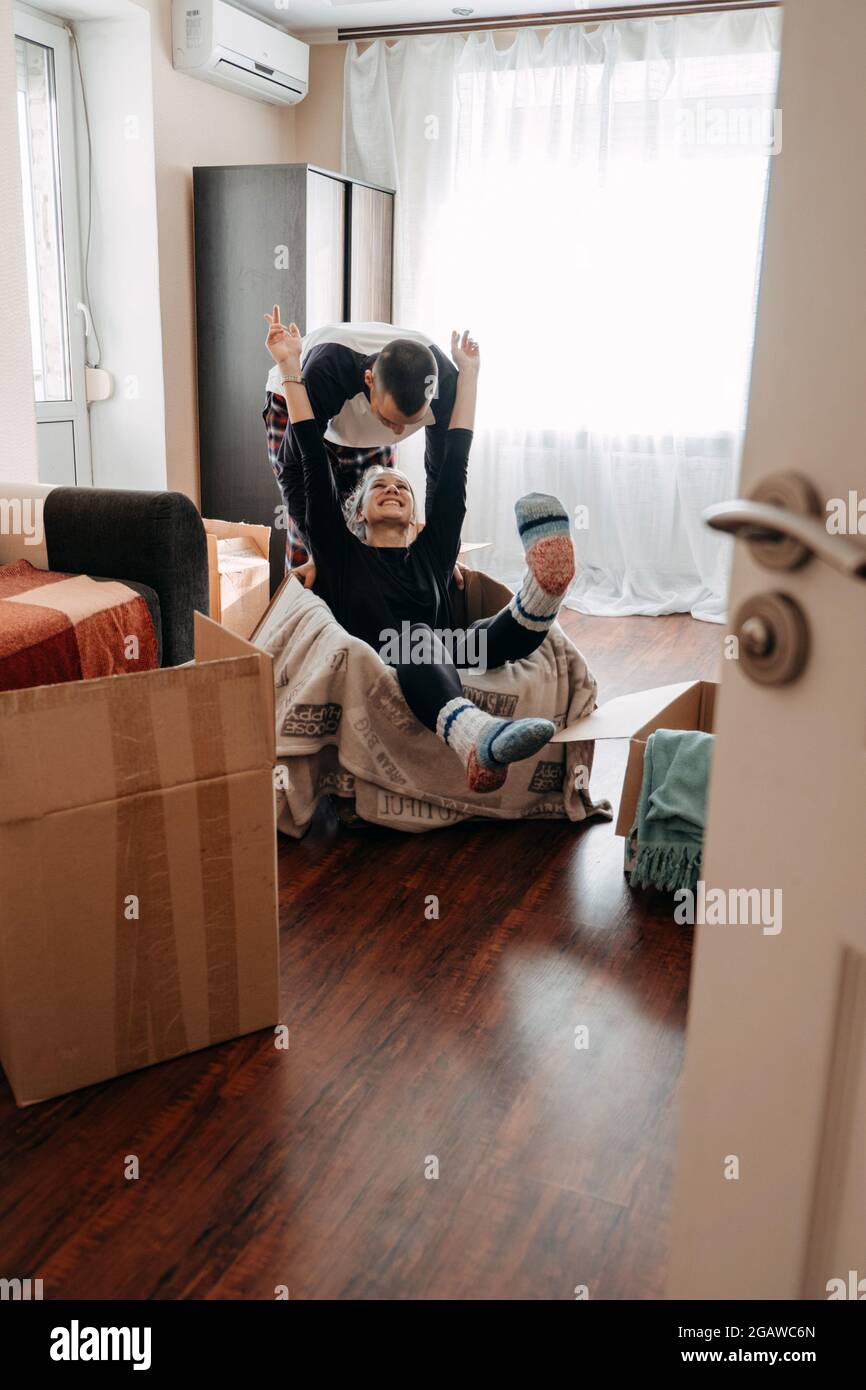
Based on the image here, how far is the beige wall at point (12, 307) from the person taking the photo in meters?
2.94

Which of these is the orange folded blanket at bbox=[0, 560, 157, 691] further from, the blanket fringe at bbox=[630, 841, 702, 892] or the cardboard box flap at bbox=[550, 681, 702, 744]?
the blanket fringe at bbox=[630, 841, 702, 892]

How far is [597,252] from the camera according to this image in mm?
4434

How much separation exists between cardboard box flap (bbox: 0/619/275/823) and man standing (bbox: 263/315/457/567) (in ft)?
3.55

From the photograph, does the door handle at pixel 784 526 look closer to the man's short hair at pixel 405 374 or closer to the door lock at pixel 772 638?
the door lock at pixel 772 638

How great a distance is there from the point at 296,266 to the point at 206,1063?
3251mm

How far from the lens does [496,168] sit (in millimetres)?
4484

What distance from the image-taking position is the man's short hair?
2.43 m

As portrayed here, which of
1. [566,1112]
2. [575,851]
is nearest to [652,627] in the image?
[575,851]

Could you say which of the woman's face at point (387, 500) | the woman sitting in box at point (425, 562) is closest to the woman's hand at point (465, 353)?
the woman sitting in box at point (425, 562)

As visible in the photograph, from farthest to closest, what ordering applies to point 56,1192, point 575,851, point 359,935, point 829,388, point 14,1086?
point 575,851 < point 359,935 < point 14,1086 < point 56,1192 < point 829,388

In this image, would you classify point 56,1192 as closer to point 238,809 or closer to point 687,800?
point 238,809

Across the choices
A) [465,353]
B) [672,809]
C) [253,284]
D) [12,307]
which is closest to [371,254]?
[253,284]

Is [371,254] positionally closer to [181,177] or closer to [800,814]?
[181,177]

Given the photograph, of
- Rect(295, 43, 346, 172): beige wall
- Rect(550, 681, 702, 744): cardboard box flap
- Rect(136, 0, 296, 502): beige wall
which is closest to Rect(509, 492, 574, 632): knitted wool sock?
Rect(550, 681, 702, 744): cardboard box flap
